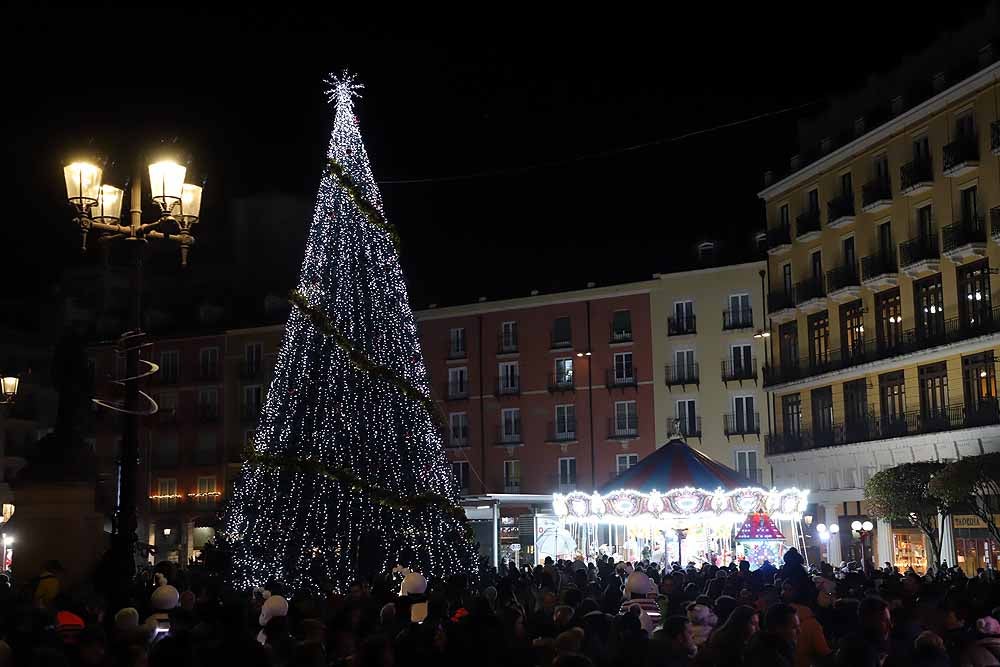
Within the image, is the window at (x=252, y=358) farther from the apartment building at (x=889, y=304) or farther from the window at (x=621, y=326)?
the apartment building at (x=889, y=304)

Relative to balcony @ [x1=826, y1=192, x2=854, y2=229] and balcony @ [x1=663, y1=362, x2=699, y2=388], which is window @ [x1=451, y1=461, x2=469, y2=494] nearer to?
balcony @ [x1=663, y1=362, x2=699, y2=388]

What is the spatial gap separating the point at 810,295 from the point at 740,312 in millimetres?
6921

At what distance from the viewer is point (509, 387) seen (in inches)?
2479

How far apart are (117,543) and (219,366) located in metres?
59.2

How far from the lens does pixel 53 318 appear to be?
78.1m

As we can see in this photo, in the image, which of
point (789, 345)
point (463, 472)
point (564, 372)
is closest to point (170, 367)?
point (463, 472)

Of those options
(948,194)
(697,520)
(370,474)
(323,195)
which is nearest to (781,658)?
(370,474)

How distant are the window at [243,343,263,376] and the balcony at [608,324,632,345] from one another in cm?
2104

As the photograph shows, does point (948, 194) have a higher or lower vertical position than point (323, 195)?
higher

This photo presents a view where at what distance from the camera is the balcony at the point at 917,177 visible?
1677 inches

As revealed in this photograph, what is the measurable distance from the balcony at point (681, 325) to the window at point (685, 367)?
92 cm

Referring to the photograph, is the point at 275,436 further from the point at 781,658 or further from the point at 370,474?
the point at 781,658

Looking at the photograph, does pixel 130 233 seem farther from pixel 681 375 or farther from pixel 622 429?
pixel 622 429

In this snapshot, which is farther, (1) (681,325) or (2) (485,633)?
(1) (681,325)
